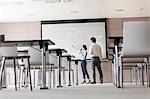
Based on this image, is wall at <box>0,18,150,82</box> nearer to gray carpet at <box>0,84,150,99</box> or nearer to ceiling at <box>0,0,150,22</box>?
ceiling at <box>0,0,150,22</box>

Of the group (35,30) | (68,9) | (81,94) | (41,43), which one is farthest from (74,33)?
(81,94)

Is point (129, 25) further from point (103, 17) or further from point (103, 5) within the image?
point (103, 17)

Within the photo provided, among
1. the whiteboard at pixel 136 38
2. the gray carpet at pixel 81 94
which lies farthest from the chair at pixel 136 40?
the gray carpet at pixel 81 94

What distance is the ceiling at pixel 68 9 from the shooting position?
9.35m

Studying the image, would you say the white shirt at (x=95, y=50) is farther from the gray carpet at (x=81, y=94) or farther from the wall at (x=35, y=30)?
the gray carpet at (x=81, y=94)

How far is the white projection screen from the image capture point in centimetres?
1160

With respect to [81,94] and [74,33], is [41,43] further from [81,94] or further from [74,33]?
[74,33]

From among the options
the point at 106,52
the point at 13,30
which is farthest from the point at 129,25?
the point at 13,30

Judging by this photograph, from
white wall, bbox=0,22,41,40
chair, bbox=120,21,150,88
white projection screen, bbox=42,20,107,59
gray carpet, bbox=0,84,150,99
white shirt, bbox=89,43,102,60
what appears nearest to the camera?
gray carpet, bbox=0,84,150,99

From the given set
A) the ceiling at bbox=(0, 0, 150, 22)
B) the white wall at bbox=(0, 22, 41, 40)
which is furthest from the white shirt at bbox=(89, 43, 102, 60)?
the white wall at bbox=(0, 22, 41, 40)

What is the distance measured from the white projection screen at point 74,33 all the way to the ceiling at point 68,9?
320 millimetres

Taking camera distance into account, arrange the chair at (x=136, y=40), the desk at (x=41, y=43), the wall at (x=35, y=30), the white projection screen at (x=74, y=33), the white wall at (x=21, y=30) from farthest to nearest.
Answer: the white wall at (x=21, y=30) → the white projection screen at (x=74, y=33) → the wall at (x=35, y=30) → the desk at (x=41, y=43) → the chair at (x=136, y=40)

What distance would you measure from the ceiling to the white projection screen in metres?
A: 0.32

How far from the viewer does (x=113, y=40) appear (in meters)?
4.66
